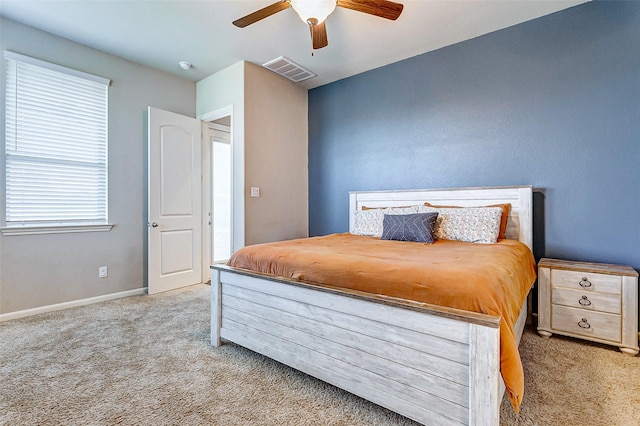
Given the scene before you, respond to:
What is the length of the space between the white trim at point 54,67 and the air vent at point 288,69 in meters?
1.78

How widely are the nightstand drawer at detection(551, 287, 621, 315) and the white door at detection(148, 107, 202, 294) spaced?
3910 millimetres

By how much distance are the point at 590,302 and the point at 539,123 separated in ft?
5.15

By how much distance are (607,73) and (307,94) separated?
3258mm

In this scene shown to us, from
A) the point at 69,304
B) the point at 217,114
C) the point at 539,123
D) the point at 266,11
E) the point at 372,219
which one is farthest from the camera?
the point at 217,114

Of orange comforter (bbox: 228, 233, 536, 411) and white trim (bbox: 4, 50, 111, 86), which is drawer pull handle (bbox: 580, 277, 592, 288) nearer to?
orange comforter (bbox: 228, 233, 536, 411)

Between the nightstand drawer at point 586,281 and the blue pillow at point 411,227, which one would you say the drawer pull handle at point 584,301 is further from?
A: the blue pillow at point 411,227

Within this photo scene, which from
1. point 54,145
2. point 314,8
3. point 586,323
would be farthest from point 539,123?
point 54,145

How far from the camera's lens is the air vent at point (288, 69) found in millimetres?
3519

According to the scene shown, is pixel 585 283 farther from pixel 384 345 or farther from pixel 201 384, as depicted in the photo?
pixel 201 384

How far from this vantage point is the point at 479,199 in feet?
9.66

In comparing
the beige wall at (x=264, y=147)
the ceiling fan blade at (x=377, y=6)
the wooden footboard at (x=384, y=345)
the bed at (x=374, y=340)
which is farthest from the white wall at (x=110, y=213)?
the ceiling fan blade at (x=377, y=6)

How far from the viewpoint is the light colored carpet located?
1.48 metres

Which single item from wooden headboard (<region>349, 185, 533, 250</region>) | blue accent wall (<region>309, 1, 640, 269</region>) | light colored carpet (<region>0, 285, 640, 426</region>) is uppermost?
blue accent wall (<region>309, 1, 640, 269</region>)

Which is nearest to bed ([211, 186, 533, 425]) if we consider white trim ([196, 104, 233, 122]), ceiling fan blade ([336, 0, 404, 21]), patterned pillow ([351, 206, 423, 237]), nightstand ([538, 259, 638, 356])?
nightstand ([538, 259, 638, 356])
